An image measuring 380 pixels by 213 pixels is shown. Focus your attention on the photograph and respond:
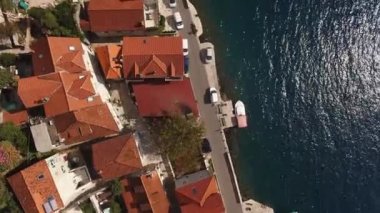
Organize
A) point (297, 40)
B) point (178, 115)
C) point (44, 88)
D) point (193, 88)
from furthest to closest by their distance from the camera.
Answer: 1. point (297, 40)
2. point (193, 88)
3. point (178, 115)
4. point (44, 88)

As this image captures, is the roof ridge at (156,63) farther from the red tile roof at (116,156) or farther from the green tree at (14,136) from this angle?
the green tree at (14,136)

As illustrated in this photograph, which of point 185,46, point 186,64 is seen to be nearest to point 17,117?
point 186,64

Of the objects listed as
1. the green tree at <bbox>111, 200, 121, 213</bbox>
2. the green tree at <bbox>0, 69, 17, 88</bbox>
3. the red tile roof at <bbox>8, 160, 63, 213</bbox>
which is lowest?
the green tree at <bbox>111, 200, 121, 213</bbox>

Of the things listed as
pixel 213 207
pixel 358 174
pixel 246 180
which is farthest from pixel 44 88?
pixel 358 174

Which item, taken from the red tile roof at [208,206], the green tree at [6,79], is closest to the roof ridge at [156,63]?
the green tree at [6,79]

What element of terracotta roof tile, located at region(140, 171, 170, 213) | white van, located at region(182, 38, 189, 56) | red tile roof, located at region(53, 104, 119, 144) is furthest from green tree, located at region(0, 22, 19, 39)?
terracotta roof tile, located at region(140, 171, 170, 213)

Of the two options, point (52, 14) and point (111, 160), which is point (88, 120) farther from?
point (52, 14)

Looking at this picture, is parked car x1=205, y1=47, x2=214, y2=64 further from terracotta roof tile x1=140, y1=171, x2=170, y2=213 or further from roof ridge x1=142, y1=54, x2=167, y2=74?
terracotta roof tile x1=140, y1=171, x2=170, y2=213
